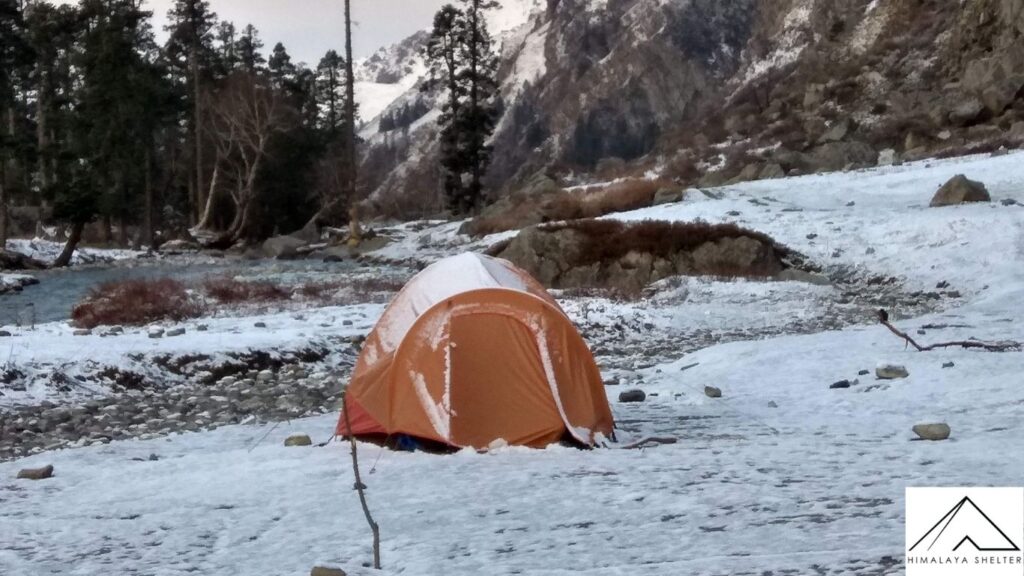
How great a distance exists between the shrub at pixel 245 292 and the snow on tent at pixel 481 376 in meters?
12.5

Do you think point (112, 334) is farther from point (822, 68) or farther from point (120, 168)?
point (822, 68)

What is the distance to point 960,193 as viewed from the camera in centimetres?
2445

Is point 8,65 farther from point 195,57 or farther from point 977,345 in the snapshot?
point 977,345

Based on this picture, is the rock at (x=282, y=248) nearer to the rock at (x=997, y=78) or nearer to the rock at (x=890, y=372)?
the rock at (x=890, y=372)

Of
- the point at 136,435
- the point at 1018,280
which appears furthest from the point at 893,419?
the point at 1018,280

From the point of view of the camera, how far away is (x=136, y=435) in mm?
9898

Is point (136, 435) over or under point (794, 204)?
under

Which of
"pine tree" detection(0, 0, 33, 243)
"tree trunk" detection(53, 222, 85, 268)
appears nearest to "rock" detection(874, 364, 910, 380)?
"tree trunk" detection(53, 222, 85, 268)

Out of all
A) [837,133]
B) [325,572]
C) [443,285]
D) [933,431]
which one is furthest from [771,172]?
[325,572]

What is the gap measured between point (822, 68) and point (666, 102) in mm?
52738

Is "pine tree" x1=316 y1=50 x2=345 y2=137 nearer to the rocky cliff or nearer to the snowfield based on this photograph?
the rocky cliff

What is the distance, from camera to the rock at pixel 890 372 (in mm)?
10398

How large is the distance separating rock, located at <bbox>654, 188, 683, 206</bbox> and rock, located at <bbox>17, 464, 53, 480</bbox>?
2373 cm

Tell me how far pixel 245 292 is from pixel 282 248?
1615 cm
